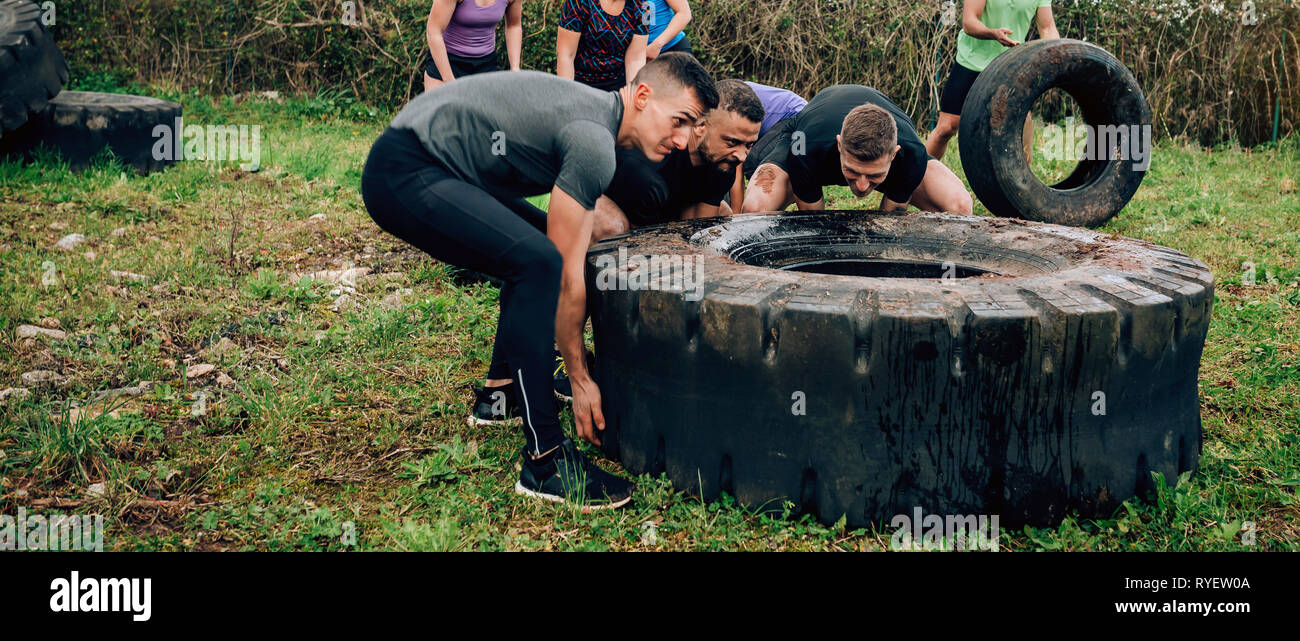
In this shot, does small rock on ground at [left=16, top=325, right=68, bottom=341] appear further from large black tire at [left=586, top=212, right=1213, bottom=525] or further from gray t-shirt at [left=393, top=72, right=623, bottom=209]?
large black tire at [left=586, top=212, right=1213, bottom=525]

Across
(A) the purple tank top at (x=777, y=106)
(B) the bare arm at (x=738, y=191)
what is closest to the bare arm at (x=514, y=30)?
(A) the purple tank top at (x=777, y=106)

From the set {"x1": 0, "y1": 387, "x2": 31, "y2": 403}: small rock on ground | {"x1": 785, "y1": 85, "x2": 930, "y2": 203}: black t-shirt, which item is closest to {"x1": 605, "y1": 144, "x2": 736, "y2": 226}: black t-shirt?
{"x1": 785, "y1": 85, "x2": 930, "y2": 203}: black t-shirt

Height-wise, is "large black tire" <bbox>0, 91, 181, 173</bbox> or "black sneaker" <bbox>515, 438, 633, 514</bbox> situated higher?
"large black tire" <bbox>0, 91, 181, 173</bbox>

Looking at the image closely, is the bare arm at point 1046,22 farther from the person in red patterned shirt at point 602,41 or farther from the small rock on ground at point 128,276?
the small rock on ground at point 128,276

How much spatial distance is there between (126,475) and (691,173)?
2176mm

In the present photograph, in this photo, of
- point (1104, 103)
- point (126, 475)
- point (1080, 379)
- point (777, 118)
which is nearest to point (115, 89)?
point (777, 118)

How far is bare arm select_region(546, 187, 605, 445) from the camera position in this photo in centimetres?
250

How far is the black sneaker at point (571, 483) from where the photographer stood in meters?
2.54

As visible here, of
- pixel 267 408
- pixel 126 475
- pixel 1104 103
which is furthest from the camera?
pixel 1104 103

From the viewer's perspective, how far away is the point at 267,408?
10.0ft

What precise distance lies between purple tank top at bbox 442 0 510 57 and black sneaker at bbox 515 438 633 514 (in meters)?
3.43

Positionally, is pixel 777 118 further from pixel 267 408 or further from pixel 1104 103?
pixel 267 408

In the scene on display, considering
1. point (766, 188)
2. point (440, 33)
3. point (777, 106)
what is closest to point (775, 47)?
point (777, 106)

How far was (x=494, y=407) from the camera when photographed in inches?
121
